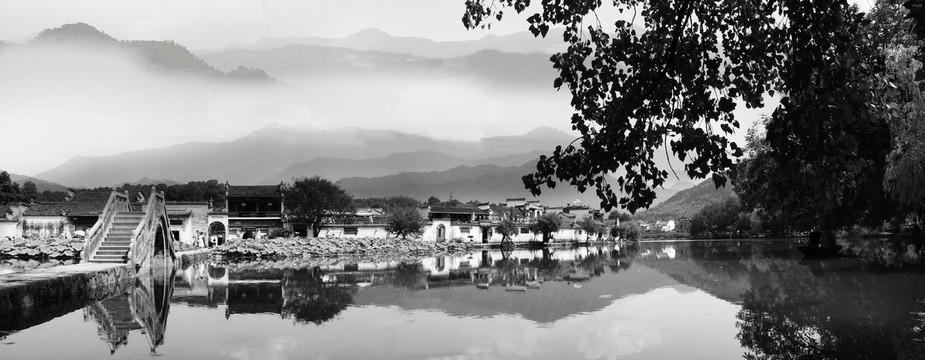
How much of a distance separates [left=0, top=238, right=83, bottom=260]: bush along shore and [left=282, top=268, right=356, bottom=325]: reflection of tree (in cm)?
1714

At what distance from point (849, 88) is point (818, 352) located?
4.87 m

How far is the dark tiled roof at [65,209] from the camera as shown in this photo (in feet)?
128

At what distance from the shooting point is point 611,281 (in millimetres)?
19734

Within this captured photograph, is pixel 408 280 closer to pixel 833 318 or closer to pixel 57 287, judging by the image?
pixel 57 287

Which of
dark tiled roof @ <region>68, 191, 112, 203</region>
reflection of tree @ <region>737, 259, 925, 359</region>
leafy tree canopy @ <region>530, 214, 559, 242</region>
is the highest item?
dark tiled roof @ <region>68, 191, 112, 203</region>

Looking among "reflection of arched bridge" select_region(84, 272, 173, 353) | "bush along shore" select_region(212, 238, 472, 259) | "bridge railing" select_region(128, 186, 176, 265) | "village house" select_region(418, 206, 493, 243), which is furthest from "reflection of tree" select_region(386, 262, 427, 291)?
"village house" select_region(418, 206, 493, 243)

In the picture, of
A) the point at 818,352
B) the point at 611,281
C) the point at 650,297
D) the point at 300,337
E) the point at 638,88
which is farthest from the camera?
the point at 611,281

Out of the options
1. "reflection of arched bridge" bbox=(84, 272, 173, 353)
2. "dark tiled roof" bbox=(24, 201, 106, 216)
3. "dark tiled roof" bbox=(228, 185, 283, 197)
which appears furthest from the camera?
"dark tiled roof" bbox=(228, 185, 283, 197)

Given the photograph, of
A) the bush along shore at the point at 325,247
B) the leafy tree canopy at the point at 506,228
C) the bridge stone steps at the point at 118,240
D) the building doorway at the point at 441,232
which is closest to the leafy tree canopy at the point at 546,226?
the leafy tree canopy at the point at 506,228

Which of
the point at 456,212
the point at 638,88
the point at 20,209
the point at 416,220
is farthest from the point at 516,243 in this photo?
the point at 638,88

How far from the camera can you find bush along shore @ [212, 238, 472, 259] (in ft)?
117

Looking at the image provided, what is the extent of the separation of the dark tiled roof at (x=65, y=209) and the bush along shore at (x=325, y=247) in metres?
9.67

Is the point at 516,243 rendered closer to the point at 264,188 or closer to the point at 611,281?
the point at 264,188

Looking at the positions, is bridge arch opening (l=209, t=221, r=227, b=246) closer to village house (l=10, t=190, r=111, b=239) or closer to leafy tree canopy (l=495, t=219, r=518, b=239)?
village house (l=10, t=190, r=111, b=239)
